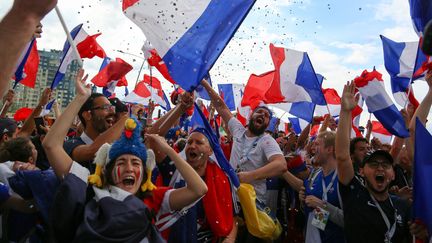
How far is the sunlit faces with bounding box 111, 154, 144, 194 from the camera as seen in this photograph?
9.00 ft

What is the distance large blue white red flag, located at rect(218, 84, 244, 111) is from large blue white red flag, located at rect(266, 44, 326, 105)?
4035 mm

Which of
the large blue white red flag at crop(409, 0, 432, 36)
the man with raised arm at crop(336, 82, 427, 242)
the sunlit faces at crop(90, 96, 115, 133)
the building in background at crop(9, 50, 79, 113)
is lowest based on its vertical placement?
the building in background at crop(9, 50, 79, 113)

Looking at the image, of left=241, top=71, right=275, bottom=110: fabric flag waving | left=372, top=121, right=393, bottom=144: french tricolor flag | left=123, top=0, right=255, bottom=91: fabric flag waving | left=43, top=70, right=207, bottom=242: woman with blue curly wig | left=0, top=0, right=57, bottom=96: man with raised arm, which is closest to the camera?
left=0, top=0, right=57, bottom=96: man with raised arm

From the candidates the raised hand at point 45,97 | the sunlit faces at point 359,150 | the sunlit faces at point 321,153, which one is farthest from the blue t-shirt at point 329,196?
the raised hand at point 45,97

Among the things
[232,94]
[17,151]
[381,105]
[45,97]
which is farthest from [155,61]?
[232,94]

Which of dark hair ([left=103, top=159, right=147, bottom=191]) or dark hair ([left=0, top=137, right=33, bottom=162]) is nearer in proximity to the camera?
dark hair ([left=103, top=159, right=147, bottom=191])

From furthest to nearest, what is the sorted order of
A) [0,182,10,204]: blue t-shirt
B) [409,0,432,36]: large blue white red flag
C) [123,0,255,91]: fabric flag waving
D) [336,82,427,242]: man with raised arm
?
1. [409,0,432,36]: large blue white red flag
2. [123,0,255,91]: fabric flag waving
3. [336,82,427,242]: man with raised arm
4. [0,182,10,204]: blue t-shirt

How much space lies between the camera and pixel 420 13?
427cm

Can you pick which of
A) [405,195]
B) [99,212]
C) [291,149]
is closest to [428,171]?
[405,195]

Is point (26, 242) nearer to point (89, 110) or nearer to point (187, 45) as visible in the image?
point (89, 110)

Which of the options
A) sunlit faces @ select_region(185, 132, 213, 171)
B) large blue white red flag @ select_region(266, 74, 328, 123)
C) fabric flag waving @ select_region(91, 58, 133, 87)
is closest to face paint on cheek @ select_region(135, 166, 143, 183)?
sunlit faces @ select_region(185, 132, 213, 171)

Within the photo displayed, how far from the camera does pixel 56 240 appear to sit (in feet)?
8.43

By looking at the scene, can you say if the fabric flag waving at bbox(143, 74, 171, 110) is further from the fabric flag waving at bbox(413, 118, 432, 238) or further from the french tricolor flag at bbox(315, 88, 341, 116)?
the fabric flag waving at bbox(413, 118, 432, 238)

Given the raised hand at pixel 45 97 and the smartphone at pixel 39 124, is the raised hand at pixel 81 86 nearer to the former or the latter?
the smartphone at pixel 39 124
